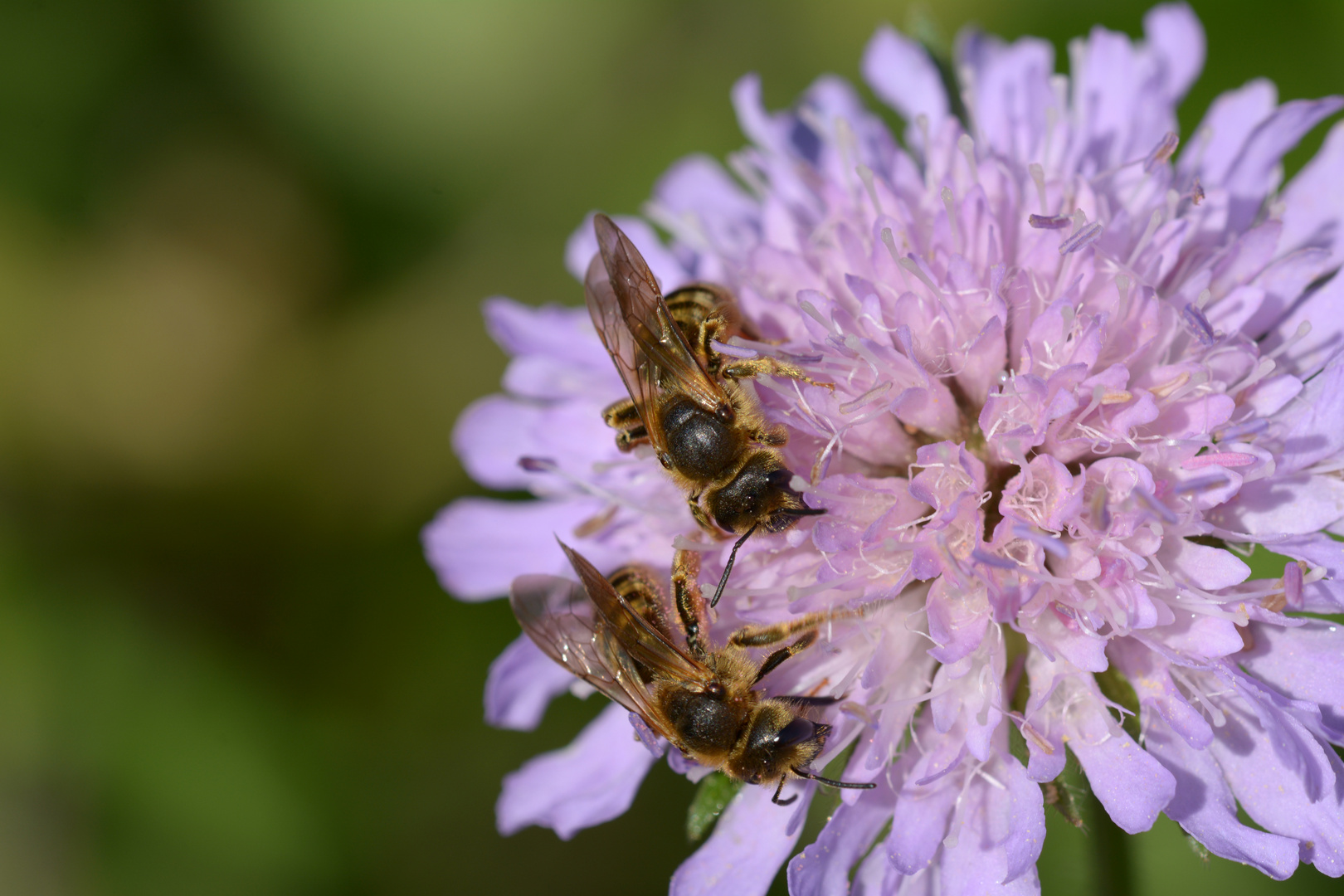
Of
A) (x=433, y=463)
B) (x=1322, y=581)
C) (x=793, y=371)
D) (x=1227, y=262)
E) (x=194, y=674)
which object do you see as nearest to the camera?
(x=1322, y=581)

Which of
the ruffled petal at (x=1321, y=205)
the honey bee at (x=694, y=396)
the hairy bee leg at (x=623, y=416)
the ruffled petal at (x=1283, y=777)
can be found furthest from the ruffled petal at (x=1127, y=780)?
the ruffled petal at (x=1321, y=205)

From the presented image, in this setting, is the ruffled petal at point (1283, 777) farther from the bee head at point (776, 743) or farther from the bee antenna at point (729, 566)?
the bee antenna at point (729, 566)

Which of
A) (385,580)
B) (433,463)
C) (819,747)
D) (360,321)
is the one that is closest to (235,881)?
(385,580)

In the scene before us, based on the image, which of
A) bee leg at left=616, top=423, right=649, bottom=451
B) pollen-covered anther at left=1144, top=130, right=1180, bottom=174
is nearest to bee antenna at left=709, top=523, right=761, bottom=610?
bee leg at left=616, top=423, right=649, bottom=451

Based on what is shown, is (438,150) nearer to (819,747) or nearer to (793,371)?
(793,371)

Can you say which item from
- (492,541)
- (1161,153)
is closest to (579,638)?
(492,541)

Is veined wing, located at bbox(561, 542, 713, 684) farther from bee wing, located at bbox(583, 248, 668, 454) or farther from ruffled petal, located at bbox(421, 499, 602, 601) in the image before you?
ruffled petal, located at bbox(421, 499, 602, 601)

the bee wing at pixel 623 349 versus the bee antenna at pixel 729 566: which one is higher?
the bee wing at pixel 623 349
